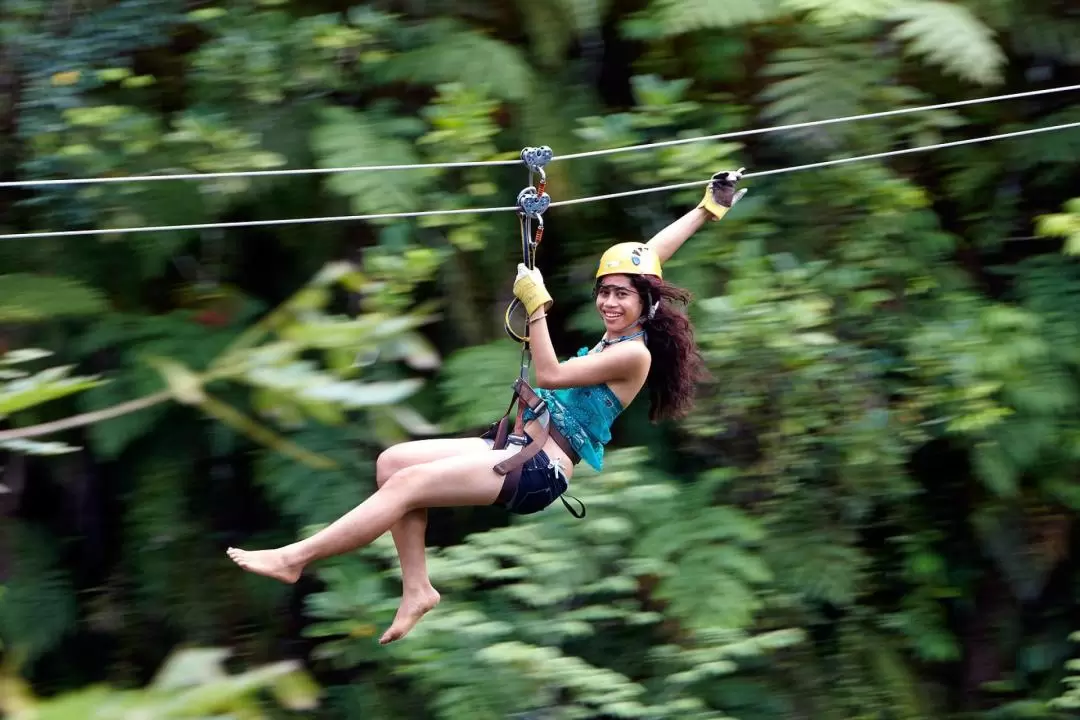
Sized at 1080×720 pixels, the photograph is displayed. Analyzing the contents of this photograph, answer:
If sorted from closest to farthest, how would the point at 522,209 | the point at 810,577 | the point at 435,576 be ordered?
the point at 522,209 → the point at 435,576 → the point at 810,577

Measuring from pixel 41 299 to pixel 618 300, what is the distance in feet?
8.06

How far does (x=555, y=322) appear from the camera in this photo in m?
5.82

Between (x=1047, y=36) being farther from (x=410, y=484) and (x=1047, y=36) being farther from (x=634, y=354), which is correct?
(x=410, y=484)

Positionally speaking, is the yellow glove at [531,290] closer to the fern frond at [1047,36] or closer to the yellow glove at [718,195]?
the yellow glove at [718,195]

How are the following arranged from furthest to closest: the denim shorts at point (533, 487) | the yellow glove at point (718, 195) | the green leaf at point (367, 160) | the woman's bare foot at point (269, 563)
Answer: the green leaf at point (367, 160), the yellow glove at point (718, 195), the denim shorts at point (533, 487), the woman's bare foot at point (269, 563)

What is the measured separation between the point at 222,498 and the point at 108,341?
3.26ft

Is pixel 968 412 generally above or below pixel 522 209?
below

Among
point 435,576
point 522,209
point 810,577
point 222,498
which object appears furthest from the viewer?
point 222,498

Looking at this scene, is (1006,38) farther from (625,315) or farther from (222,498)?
(222,498)

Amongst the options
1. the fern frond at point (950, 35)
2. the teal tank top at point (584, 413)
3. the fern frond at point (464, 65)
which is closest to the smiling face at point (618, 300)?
the teal tank top at point (584, 413)

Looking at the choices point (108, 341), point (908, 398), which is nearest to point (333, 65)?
point (108, 341)

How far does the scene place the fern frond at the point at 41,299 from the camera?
16.0 ft

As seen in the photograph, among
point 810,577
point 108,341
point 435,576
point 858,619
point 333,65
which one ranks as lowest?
point 858,619

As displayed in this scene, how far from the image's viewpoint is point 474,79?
5074mm
